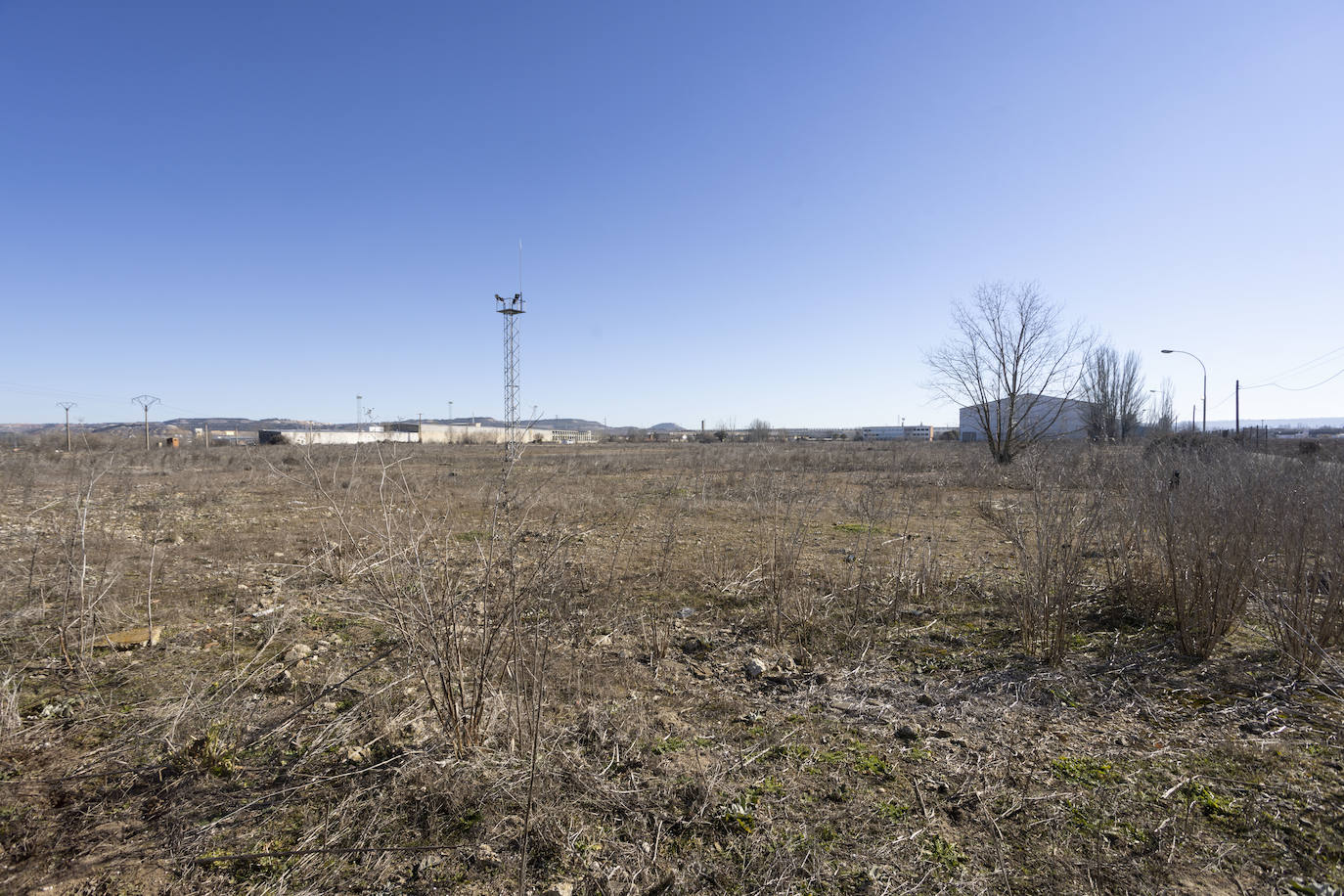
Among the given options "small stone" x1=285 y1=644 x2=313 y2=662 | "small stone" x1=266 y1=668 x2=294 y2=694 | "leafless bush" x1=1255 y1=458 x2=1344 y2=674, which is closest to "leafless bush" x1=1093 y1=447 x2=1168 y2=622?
"leafless bush" x1=1255 y1=458 x2=1344 y2=674

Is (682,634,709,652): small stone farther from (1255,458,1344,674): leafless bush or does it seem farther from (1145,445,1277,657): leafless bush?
(1255,458,1344,674): leafless bush

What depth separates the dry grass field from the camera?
2.11 metres

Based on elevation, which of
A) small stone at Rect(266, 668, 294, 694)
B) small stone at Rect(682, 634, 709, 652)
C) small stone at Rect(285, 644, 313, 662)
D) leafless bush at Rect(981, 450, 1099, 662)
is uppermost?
leafless bush at Rect(981, 450, 1099, 662)

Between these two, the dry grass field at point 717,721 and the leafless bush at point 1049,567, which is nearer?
the dry grass field at point 717,721

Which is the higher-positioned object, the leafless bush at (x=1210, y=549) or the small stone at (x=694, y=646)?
the leafless bush at (x=1210, y=549)

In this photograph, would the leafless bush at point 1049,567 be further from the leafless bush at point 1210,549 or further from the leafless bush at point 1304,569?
the leafless bush at point 1304,569

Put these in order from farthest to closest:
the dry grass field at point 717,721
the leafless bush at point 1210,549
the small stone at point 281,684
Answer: the leafless bush at point 1210,549 → the small stone at point 281,684 → the dry grass field at point 717,721

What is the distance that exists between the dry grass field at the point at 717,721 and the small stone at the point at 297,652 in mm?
21

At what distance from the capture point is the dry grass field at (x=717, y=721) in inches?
82.9

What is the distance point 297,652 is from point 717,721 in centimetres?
291

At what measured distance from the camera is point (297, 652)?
3.95 m

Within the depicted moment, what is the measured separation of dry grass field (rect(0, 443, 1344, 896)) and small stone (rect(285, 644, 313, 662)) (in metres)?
0.02

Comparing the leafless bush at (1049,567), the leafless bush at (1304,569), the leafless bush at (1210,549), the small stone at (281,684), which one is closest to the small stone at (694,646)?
the leafless bush at (1049,567)

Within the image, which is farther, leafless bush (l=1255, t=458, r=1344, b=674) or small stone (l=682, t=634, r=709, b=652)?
small stone (l=682, t=634, r=709, b=652)
